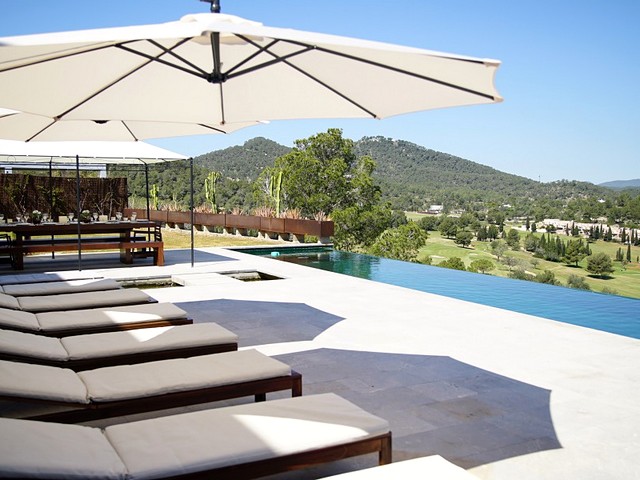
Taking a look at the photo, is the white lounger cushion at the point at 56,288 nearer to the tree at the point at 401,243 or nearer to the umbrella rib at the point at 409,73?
the umbrella rib at the point at 409,73

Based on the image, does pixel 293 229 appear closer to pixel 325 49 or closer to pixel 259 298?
pixel 259 298

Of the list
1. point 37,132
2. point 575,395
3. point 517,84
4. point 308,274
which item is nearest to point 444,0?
point 517,84

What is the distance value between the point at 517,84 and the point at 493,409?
55.4 m

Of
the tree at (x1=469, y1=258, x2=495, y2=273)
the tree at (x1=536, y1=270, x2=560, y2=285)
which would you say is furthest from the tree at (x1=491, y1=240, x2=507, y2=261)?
the tree at (x1=536, y1=270, x2=560, y2=285)

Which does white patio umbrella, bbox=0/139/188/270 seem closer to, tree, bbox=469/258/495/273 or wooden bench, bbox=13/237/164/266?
wooden bench, bbox=13/237/164/266

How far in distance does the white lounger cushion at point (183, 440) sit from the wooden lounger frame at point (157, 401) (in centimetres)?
38

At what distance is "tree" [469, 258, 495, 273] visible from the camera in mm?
30047

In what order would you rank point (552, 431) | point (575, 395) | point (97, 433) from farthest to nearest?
1. point (575, 395)
2. point (552, 431)
3. point (97, 433)

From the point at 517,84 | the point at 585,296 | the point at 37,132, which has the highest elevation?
the point at 517,84

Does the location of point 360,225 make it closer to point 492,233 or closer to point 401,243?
point 401,243

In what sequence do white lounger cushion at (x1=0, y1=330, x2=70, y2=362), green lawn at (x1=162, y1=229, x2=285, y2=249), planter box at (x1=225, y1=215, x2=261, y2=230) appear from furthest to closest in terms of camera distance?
planter box at (x1=225, y1=215, x2=261, y2=230)
green lawn at (x1=162, y1=229, x2=285, y2=249)
white lounger cushion at (x1=0, y1=330, x2=70, y2=362)

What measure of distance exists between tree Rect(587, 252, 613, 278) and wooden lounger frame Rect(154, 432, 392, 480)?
103ft

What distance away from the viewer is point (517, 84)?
178 ft

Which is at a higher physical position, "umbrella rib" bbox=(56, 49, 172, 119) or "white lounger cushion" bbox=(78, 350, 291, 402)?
"umbrella rib" bbox=(56, 49, 172, 119)
